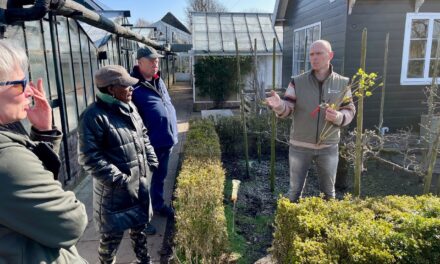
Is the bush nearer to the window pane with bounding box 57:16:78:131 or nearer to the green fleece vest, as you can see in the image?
the window pane with bounding box 57:16:78:131

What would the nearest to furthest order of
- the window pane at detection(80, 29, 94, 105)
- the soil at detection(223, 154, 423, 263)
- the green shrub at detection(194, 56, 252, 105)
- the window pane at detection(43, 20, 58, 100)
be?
the soil at detection(223, 154, 423, 263) < the window pane at detection(43, 20, 58, 100) < the window pane at detection(80, 29, 94, 105) < the green shrub at detection(194, 56, 252, 105)

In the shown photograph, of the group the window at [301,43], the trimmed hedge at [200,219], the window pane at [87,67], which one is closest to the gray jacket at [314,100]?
the trimmed hedge at [200,219]

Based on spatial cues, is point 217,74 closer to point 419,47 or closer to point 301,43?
point 301,43

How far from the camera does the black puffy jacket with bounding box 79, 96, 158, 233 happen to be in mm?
2410

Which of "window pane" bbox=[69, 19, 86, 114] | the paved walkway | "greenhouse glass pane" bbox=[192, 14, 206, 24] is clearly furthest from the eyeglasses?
"greenhouse glass pane" bbox=[192, 14, 206, 24]

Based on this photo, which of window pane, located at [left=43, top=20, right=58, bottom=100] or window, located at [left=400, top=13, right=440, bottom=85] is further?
window, located at [left=400, top=13, right=440, bottom=85]

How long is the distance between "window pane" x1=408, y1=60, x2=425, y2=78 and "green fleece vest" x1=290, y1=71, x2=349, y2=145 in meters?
5.06

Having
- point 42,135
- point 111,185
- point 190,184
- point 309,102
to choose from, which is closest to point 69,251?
point 42,135

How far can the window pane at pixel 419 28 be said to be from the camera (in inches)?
284

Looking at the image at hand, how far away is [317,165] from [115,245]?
2225 mm

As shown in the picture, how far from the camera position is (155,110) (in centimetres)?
356

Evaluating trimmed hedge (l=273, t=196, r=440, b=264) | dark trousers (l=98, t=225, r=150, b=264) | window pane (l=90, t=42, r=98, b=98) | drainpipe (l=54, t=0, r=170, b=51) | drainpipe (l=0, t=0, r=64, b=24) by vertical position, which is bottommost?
dark trousers (l=98, t=225, r=150, b=264)

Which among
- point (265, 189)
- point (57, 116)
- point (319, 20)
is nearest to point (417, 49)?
point (319, 20)

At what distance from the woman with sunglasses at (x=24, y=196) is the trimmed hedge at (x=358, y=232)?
141 centimetres
